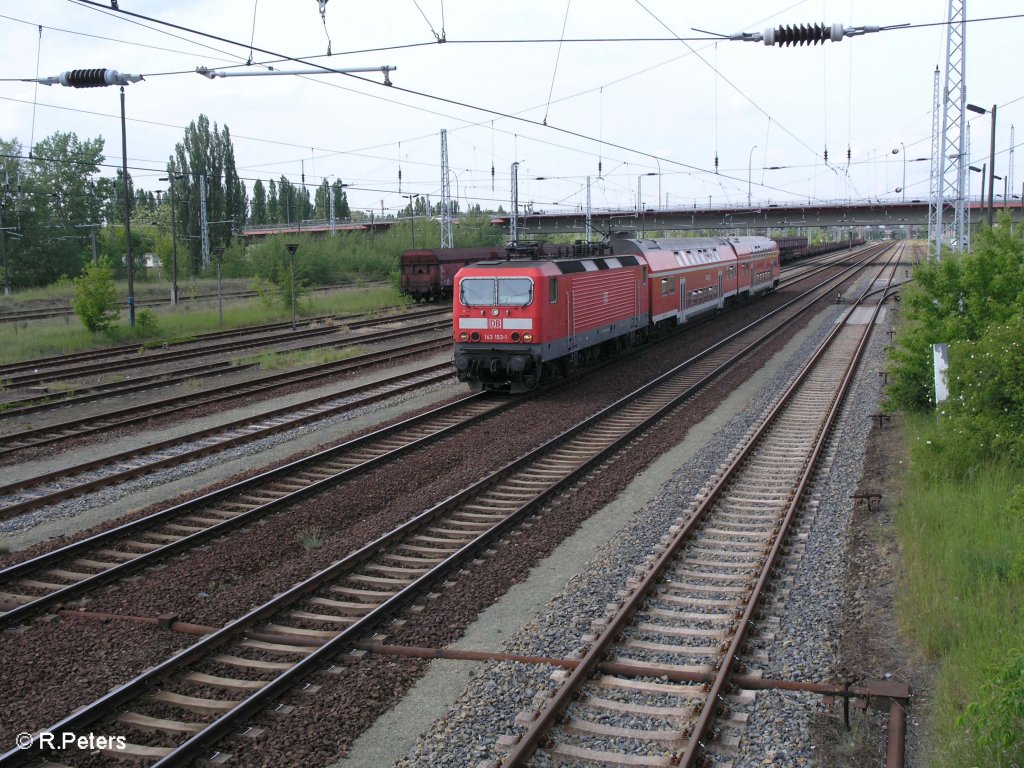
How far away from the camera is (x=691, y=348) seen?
88.2 feet

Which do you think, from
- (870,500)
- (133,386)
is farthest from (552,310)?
(133,386)

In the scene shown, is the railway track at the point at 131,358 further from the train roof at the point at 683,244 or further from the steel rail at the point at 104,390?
the train roof at the point at 683,244

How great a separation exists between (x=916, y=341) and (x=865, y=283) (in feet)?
136

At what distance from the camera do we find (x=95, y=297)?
29500mm

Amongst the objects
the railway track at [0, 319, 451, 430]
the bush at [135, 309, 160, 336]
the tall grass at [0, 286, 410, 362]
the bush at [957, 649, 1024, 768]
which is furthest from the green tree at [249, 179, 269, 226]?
Answer: the bush at [957, 649, 1024, 768]

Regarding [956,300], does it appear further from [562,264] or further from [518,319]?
[518,319]

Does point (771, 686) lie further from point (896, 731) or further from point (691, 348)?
point (691, 348)

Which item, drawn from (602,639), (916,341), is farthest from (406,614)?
(916,341)

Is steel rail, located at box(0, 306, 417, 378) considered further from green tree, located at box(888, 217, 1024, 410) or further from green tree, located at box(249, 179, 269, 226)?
green tree, located at box(249, 179, 269, 226)

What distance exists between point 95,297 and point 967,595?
28.7 metres

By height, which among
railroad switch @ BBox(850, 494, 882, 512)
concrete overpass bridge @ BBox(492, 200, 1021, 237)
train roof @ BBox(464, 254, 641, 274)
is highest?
concrete overpass bridge @ BBox(492, 200, 1021, 237)

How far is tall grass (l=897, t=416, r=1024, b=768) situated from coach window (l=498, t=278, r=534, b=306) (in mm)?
8738

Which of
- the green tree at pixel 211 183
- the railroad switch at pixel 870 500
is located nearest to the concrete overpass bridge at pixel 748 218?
the green tree at pixel 211 183

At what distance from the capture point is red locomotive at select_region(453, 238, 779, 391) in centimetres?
1847
